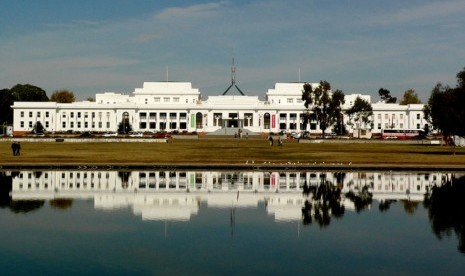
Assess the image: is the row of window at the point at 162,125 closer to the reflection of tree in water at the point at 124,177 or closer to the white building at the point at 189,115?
the white building at the point at 189,115

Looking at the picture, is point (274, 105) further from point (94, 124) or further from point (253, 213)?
point (253, 213)

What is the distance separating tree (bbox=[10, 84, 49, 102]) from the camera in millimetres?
148438

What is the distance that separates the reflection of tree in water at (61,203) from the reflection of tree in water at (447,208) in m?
11.8

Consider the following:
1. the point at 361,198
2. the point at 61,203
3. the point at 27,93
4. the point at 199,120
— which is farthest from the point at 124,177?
the point at 27,93

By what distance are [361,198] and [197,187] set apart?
694cm

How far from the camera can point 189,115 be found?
129m

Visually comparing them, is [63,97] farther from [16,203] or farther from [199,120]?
[16,203]

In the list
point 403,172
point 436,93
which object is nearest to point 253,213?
point 403,172

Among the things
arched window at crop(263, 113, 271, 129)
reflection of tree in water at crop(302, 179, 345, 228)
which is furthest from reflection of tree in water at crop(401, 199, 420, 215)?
arched window at crop(263, 113, 271, 129)

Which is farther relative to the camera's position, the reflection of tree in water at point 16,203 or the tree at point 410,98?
the tree at point 410,98

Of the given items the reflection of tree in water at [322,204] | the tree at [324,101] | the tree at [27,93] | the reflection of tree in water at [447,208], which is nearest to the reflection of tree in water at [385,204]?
the reflection of tree in water at [447,208]

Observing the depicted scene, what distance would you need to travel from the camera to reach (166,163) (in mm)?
37312

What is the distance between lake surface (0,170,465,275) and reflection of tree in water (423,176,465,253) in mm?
35

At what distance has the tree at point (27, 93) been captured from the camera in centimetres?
14844
